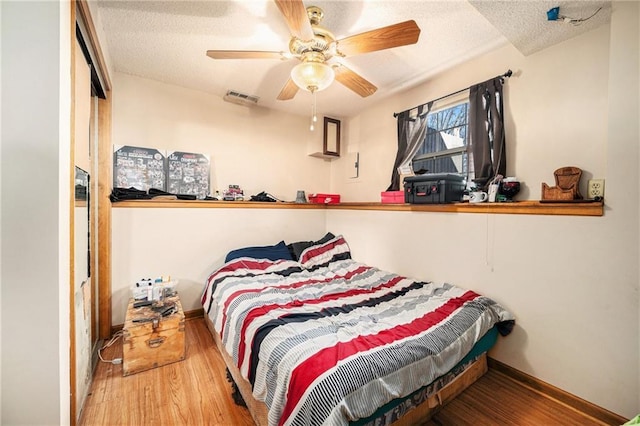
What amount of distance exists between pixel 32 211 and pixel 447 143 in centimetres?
295

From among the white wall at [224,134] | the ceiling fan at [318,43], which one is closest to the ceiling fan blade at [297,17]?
the ceiling fan at [318,43]

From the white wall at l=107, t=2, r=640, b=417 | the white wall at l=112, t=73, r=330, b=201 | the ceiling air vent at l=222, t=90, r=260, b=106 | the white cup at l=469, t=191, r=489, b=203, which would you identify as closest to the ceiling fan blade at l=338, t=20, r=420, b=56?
the white wall at l=107, t=2, r=640, b=417

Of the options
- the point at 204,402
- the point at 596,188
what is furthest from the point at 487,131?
the point at 204,402

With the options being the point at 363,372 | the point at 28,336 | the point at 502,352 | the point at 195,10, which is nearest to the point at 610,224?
the point at 502,352

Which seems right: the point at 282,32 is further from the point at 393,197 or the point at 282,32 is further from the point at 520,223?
the point at 520,223

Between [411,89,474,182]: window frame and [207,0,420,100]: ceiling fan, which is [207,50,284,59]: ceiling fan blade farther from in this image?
[411,89,474,182]: window frame

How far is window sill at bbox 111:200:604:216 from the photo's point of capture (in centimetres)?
163

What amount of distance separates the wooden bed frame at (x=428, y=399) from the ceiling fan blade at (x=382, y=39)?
2065 mm

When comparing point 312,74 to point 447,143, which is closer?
point 312,74

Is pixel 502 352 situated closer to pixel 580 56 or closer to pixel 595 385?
pixel 595 385

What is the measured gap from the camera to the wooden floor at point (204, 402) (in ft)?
4.96

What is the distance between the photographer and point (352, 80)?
207 cm

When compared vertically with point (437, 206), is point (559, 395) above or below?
below

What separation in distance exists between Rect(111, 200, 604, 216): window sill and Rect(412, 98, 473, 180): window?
0.38 metres
